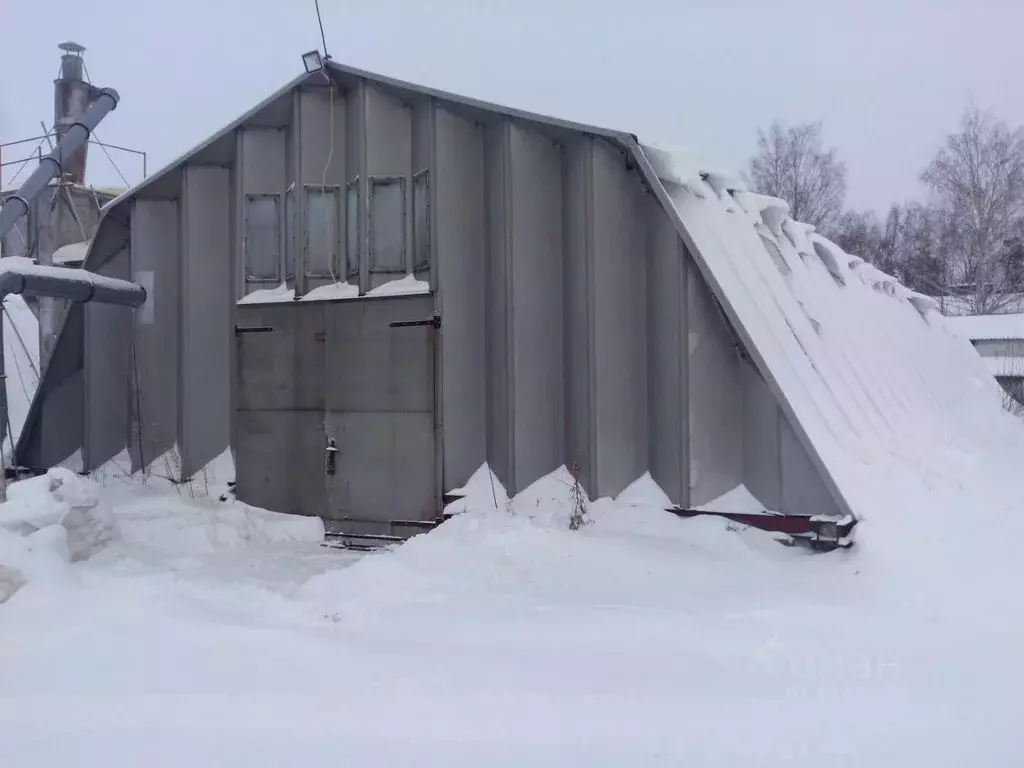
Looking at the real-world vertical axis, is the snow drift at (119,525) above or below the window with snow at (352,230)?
below

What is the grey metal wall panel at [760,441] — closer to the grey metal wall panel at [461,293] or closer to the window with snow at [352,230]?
the grey metal wall panel at [461,293]

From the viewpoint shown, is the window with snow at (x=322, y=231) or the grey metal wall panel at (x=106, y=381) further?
the grey metal wall panel at (x=106, y=381)

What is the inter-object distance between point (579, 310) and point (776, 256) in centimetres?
346

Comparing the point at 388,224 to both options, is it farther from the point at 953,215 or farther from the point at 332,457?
the point at 953,215

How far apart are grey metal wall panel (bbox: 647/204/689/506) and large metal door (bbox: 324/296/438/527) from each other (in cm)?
223

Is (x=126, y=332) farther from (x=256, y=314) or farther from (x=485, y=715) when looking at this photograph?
(x=485, y=715)

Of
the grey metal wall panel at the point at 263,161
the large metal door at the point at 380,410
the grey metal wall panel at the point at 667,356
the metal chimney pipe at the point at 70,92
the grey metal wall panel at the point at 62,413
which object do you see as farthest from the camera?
the metal chimney pipe at the point at 70,92

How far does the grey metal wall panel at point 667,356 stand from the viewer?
7.01 metres

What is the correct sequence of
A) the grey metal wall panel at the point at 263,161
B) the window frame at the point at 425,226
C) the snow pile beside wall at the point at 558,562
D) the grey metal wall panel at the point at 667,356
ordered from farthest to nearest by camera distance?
1. the grey metal wall panel at the point at 263,161
2. the window frame at the point at 425,226
3. the grey metal wall panel at the point at 667,356
4. the snow pile beside wall at the point at 558,562

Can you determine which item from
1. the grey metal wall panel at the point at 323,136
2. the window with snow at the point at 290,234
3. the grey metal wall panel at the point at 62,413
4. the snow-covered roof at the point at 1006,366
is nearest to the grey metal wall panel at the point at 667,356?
Answer: the grey metal wall panel at the point at 323,136

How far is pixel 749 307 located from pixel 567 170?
7.21 ft

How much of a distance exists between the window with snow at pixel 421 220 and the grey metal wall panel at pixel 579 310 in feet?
4.90

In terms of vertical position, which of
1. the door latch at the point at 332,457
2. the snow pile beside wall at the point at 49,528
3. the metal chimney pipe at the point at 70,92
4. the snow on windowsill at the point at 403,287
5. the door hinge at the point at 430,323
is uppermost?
the metal chimney pipe at the point at 70,92

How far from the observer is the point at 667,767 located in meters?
3.16
